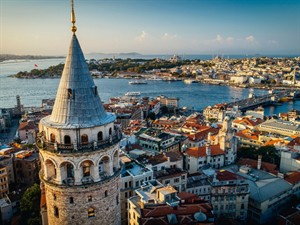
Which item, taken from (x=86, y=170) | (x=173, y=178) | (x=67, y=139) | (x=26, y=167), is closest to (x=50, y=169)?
(x=86, y=170)

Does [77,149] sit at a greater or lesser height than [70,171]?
greater

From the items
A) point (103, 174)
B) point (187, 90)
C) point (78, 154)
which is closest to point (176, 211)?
point (103, 174)

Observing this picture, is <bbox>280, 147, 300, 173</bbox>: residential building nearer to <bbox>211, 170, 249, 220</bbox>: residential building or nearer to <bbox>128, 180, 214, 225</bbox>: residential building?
<bbox>211, 170, 249, 220</bbox>: residential building

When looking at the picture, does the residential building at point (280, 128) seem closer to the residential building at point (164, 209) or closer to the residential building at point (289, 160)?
the residential building at point (289, 160)

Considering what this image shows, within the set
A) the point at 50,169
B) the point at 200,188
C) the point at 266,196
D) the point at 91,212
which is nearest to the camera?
the point at 91,212

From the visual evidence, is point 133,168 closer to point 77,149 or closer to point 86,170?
point 86,170

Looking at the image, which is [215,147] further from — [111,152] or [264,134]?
[111,152]
